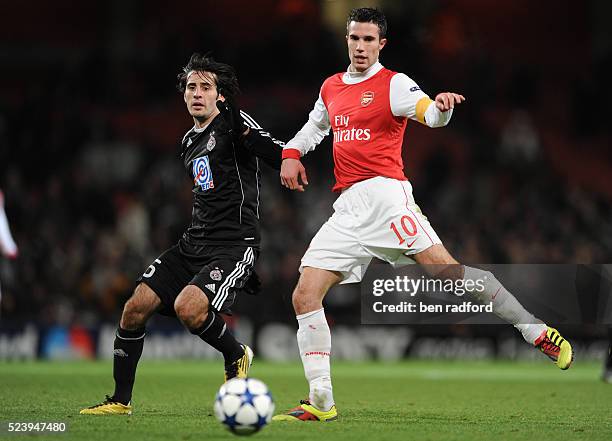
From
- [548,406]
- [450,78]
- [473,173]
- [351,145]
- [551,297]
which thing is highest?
[450,78]

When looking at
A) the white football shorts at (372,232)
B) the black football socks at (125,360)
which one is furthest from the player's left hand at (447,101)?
the black football socks at (125,360)

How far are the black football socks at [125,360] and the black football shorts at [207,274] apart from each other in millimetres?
250

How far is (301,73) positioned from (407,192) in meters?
13.5

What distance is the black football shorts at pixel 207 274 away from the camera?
7.10 metres

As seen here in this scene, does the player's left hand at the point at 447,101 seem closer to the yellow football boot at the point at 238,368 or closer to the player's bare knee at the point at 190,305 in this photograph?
the player's bare knee at the point at 190,305

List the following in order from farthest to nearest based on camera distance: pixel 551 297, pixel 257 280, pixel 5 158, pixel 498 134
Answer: pixel 498 134 < pixel 5 158 < pixel 551 297 < pixel 257 280

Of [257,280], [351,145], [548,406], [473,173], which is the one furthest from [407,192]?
[473,173]

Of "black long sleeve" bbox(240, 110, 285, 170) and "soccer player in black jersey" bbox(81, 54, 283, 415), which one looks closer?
"soccer player in black jersey" bbox(81, 54, 283, 415)

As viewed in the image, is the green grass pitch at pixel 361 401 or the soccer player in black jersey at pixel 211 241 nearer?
the green grass pitch at pixel 361 401

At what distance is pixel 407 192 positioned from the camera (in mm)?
7086

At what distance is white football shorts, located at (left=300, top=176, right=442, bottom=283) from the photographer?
693 centimetres

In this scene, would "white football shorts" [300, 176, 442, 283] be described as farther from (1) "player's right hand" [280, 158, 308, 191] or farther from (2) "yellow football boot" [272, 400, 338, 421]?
(2) "yellow football boot" [272, 400, 338, 421]

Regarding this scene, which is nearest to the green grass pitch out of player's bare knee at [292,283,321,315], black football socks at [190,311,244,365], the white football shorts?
black football socks at [190,311,244,365]

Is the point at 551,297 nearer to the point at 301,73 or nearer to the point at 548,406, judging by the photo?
the point at 548,406
